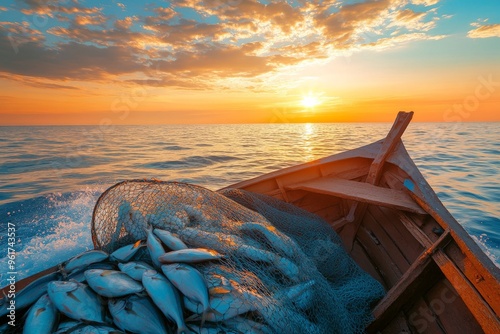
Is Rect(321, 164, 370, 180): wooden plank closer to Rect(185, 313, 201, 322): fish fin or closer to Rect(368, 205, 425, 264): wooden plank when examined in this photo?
Rect(368, 205, 425, 264): wooden plank

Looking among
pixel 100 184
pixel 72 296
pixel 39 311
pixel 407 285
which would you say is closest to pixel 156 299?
pixel 72 296

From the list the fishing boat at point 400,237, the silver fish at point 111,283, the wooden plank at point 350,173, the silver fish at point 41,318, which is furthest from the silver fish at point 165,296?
the wooden plank at point 350,173

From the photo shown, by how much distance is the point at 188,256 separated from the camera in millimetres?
Result: 2566

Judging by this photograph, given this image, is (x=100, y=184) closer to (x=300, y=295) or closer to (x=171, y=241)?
(x=171, y=241)

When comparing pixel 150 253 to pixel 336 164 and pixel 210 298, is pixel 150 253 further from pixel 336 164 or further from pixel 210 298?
pixel 336 164

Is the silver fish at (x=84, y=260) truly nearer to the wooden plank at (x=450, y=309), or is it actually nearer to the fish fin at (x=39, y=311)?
the fish fin at (x=39, y=311)

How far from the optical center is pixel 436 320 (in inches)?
136

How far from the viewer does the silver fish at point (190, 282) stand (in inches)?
89.0

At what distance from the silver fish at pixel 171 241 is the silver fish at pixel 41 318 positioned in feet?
3.25

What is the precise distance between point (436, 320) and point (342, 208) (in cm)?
302

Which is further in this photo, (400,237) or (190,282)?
(400,237)

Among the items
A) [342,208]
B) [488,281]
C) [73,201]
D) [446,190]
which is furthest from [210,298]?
[446,190]

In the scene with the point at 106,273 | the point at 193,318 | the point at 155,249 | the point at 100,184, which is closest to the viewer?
the point at 193,318

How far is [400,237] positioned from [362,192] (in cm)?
97
